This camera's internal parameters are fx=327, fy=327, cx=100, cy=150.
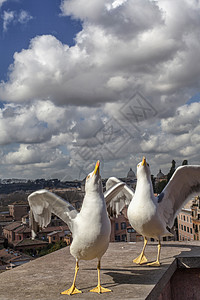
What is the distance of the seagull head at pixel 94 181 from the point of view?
11.6 ft

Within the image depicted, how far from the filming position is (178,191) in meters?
5.28

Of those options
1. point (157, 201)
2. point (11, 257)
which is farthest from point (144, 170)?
point (11, 257)

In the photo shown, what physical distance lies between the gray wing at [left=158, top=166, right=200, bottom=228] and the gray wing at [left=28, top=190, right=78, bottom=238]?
152 cm

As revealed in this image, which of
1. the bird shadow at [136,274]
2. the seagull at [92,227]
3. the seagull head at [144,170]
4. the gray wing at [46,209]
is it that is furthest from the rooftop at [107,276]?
the seagull head at [144,170]

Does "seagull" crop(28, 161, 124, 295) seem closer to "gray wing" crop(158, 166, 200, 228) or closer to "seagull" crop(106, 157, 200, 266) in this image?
"seagull" crop(106, 157, 200, 266)

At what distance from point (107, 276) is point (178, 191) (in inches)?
76.2

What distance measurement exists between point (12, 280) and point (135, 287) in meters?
1.57

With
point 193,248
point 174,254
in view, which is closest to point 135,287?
point 174,254

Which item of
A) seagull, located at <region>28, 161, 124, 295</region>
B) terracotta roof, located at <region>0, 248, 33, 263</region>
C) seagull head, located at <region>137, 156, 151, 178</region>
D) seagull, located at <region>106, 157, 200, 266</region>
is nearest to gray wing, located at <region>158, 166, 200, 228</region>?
seagull, located at <region>106, 157, 200, 266</region>

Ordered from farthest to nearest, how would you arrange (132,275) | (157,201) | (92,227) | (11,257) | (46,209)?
(11,257) < (157,201) < (46,209) < (132,275) < (92,227)

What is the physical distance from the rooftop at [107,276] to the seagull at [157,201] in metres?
0.35

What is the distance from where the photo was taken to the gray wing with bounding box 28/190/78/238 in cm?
395

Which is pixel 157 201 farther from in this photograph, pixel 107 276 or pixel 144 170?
pixel 107 276

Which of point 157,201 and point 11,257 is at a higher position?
point 157,201
